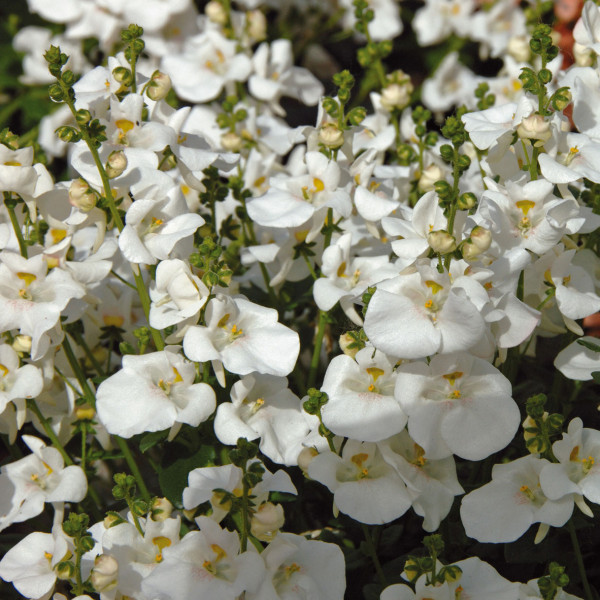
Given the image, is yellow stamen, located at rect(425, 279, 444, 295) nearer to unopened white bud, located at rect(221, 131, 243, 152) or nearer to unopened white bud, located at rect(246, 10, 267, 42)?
unopened white bud, located at rect(221, 131, 243, 152)

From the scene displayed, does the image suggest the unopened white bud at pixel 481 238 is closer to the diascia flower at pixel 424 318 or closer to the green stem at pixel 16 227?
the diascia flower at pixel 424 318

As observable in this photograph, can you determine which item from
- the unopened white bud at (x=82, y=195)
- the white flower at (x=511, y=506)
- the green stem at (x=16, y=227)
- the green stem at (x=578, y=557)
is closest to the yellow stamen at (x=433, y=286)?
the white flower at (x=511, y=506)

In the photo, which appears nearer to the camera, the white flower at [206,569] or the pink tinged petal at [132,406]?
the white flower at [206,569]

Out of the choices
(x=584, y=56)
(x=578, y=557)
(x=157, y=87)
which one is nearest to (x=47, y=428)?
(x=157, y=87)

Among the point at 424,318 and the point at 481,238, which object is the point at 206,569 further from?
the point at 481,238

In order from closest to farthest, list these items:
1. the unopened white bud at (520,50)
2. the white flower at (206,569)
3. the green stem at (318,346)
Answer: the white flower at (206,569), the green stem at (318,346), the unopened white bud at (520,50)

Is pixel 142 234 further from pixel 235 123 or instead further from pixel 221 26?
pixel 221 26

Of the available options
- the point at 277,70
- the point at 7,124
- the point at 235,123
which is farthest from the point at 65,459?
the point at 7,124
